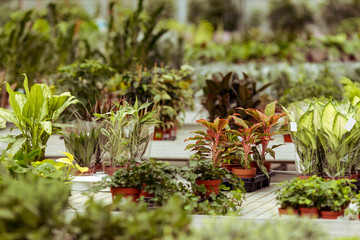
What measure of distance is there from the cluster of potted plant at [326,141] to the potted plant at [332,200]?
59 centimetres

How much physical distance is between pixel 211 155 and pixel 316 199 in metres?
1.14

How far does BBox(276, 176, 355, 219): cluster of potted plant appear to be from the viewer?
288cm

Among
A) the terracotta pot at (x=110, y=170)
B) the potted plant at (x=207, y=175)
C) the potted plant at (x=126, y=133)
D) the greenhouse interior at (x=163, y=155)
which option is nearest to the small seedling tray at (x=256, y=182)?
the greenhouse interior at (x=163, y=155)

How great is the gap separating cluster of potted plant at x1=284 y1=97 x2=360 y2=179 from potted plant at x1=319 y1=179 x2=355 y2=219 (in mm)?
588

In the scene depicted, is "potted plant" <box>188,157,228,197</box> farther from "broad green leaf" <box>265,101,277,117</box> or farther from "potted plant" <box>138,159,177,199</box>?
"broad green leaf" <box>265,101,277,117</box>

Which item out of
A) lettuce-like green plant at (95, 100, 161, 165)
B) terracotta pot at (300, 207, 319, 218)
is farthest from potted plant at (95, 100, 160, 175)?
terracotta pot at (300, 207, 319, 218)

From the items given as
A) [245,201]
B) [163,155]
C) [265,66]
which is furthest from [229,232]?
[265,66]

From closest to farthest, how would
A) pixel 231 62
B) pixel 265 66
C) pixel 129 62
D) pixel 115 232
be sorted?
pixel 115 232 < pixel 129 62 < pixel 265 66 < pixel 231 62

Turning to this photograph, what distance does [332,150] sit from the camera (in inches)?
139

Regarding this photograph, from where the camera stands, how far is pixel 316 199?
2914 mm

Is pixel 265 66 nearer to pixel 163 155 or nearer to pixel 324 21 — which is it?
pixel 163 155

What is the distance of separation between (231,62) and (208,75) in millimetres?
3241

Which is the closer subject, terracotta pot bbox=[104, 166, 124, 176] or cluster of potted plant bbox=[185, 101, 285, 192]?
cluster of potted plant bbox=[185, 101, 285, 192]

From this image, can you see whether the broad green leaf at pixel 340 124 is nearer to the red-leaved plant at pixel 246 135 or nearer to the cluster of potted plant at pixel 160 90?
the red-leaved plant at pixel 246 135
